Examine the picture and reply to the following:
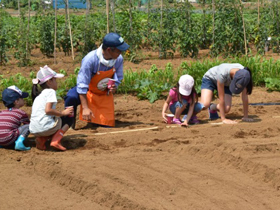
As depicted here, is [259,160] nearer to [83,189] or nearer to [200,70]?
[83,189]

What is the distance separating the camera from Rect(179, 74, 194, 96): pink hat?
24.8ft

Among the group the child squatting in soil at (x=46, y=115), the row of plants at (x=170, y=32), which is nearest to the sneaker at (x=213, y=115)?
the child squatting in soil at (x=46, y=115)

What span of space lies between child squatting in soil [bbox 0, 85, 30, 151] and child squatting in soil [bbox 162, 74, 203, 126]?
7.51ft

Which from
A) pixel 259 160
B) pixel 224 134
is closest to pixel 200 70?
pixel 224 134

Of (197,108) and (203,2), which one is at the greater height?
(203,2)

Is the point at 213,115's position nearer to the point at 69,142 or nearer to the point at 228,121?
the point at 228,121

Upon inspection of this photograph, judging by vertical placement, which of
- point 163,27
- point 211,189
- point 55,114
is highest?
point 163,27

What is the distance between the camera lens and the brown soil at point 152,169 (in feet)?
15.7

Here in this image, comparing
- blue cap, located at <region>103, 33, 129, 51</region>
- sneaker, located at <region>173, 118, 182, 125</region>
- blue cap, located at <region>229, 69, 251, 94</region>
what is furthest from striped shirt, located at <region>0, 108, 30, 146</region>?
blue cap, located at <region>229, 69, 251, 94</region>

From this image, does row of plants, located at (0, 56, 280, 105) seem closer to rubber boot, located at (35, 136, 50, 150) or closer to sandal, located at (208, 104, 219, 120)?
sandal, located at (208, 104, 219, 120)

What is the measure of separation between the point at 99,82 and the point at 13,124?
1.67m

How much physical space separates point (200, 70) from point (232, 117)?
5.68 ft

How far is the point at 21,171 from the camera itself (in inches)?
222

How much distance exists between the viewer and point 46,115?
6.33 meters
